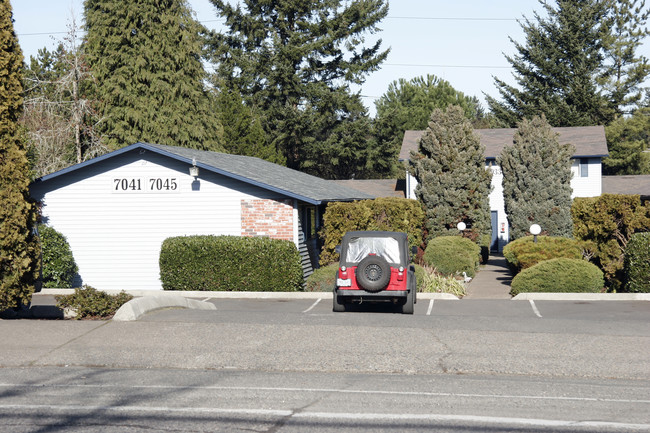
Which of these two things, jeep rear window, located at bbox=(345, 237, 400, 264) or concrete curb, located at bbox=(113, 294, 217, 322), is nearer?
concrete curb, located at bbox=(113, 294, 217, 322)

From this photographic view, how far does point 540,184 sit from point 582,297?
16.1 meters

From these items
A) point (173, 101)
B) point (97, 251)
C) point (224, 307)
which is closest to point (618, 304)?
point (224, 307)

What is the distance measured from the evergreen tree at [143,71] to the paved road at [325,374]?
116 ft

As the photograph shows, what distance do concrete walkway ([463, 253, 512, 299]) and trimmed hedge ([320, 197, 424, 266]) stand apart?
10.0ft

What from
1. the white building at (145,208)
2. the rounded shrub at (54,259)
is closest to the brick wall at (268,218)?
the white building at (145,208)

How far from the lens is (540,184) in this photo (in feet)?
117

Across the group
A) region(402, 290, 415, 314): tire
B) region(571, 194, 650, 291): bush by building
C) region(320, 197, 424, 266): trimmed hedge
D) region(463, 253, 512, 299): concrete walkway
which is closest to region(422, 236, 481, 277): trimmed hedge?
region(463, 253, 512, 299): concrete walkway

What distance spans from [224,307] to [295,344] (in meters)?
7.38

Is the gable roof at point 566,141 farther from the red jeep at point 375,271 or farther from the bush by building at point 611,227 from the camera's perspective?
the red jeep at point 375,271

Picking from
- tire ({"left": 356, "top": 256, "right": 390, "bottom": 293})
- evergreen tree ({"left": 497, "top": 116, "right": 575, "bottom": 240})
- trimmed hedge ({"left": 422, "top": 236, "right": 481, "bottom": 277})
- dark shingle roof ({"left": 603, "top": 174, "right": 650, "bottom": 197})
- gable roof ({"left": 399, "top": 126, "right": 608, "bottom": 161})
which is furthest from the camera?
dark shingle roof ({"left": 603, "top": 174, "right": 650, "bottom": 197})

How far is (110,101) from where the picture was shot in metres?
48.6

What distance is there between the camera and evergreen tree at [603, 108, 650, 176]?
6006 centimetres

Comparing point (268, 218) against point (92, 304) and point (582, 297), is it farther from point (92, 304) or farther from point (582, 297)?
point (582, 297)

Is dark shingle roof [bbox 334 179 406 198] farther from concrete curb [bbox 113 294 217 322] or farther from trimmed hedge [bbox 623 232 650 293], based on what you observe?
concrete curb [bbox 113 294 217 322]
